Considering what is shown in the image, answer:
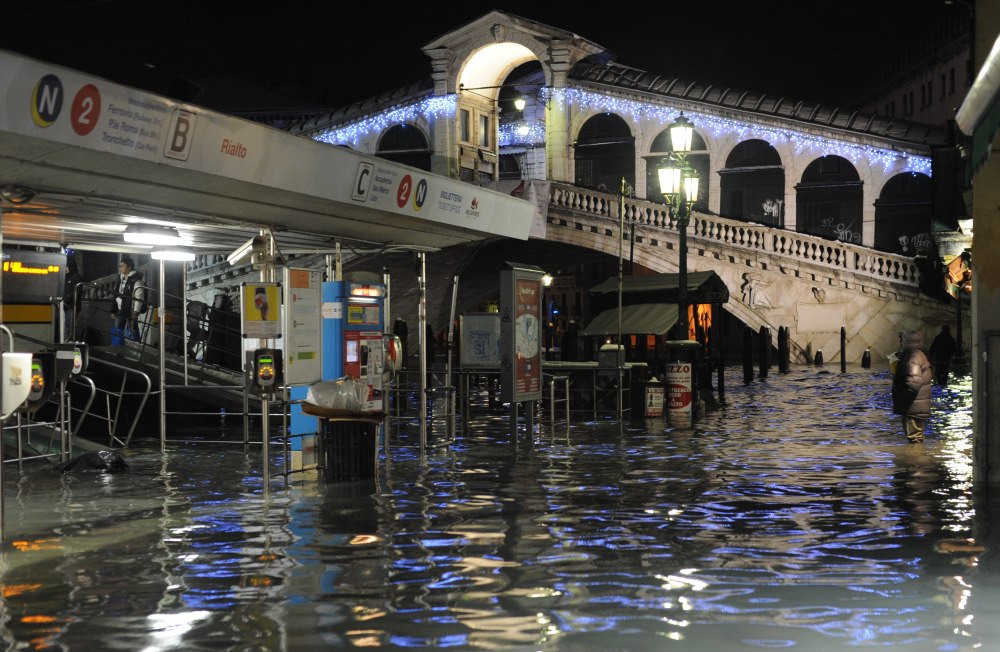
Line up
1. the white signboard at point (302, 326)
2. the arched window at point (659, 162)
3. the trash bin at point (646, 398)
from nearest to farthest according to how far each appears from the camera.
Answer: the white signboard at point (302, 326), the trash bin at point (646, 398), the arched window at point (659, 162)

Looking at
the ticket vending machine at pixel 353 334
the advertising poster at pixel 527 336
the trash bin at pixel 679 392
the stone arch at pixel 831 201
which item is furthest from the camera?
the stone arch at pixel 831 201

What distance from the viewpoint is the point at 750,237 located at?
41.3 metres

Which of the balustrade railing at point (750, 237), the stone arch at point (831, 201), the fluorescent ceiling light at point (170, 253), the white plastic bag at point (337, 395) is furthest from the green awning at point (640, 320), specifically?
the stone arch at point (831, 201)

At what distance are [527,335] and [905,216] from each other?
132 ft

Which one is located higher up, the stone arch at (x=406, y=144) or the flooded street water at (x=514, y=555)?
the stone arch at (x=406, y=144)

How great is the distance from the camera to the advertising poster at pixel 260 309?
1227 cm

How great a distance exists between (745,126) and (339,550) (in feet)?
124

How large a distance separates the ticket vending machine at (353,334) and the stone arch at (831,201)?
4259 centimetres

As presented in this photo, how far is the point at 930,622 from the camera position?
22.6 ft

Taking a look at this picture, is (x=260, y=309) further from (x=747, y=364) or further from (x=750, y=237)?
(x=750, y=237)

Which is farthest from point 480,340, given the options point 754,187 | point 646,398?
point 754,187

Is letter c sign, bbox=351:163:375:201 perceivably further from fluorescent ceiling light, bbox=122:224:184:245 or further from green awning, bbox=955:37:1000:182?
green awning, bbox=955:37:1000:182

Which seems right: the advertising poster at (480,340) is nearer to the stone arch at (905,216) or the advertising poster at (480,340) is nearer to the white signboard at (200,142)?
the white signboard at (200,142)

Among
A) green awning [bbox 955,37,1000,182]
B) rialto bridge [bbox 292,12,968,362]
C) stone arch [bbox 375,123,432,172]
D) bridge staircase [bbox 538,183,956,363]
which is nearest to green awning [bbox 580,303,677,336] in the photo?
rialto bridge [bbox 292,12,968,362]
